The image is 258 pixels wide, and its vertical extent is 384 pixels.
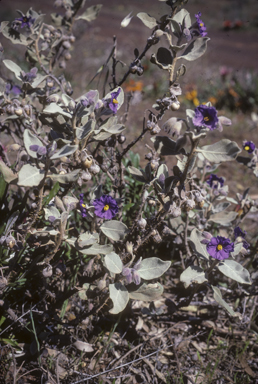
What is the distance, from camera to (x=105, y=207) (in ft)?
4.07

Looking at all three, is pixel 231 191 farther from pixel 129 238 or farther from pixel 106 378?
pixel 106 378

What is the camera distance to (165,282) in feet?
6.73

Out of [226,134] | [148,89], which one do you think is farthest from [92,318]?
[148,89]

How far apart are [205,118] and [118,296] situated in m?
0.76

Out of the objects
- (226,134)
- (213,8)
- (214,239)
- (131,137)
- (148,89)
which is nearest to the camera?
(214,239)

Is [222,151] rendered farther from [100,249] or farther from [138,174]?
[100,249]

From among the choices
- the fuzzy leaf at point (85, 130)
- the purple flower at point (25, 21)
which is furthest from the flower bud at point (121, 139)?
the purple flower at point (25, 21)

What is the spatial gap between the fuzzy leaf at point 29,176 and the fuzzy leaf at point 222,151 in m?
0.56

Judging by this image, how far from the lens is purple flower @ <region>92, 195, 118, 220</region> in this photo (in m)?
1.22

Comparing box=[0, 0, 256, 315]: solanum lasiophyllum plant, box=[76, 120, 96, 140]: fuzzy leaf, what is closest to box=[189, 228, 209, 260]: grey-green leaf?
box=[0, 0, 256, 315]: solanum lasiophyllum plant

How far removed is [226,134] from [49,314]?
3820 millimetres

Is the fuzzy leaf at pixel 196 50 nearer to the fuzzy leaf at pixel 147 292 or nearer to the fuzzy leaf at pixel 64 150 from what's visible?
the fuzzy leaf at pixel 64 150

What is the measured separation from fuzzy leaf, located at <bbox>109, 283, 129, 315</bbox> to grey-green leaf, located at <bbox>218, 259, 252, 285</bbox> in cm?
47

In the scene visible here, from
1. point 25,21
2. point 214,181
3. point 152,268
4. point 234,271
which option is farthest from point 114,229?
point 25,21
